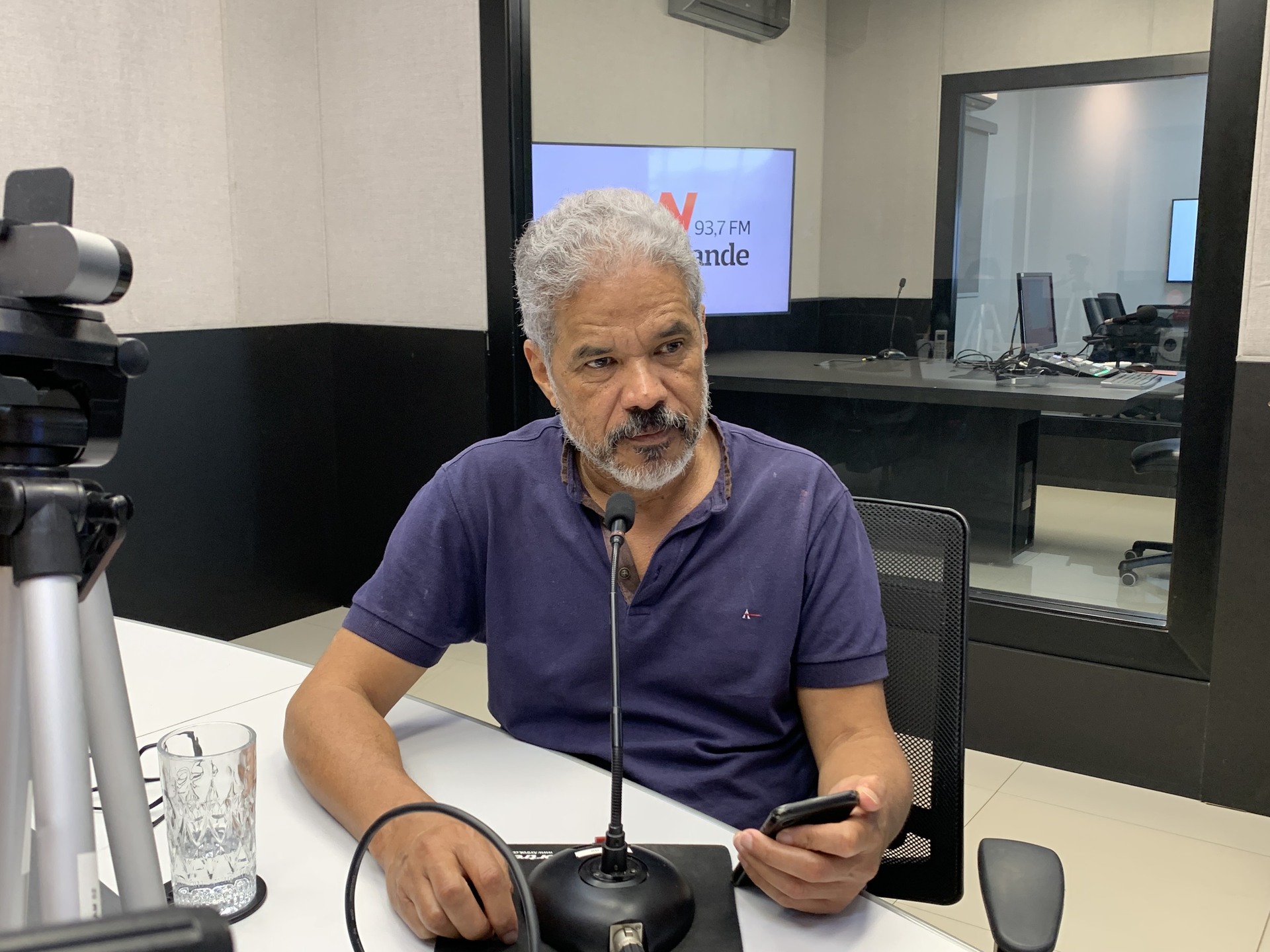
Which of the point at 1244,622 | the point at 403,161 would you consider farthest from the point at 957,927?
the point at 403,161

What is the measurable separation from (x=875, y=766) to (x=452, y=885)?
1.56 feet

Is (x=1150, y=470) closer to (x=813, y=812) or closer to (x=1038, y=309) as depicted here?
(x=1038, y=309)

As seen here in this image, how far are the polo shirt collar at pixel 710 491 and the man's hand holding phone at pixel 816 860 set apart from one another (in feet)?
1.58

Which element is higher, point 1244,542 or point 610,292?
point 610,292

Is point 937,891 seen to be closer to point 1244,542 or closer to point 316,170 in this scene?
point 1244,542

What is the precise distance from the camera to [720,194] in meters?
3.63

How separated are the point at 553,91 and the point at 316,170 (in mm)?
902

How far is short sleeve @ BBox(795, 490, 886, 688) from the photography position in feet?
4.02

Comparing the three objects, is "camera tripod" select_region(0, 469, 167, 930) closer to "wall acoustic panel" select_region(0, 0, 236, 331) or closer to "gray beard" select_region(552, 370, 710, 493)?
"gray beard" select_region(552, 370, 710, 493)

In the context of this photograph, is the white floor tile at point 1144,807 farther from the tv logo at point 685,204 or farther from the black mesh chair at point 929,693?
the tv logo at point 685,204

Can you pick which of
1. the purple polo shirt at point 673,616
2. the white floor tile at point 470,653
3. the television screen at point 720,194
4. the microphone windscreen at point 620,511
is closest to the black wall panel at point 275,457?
the white floor tile at point 470,653

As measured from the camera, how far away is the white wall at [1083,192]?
2.51 meters

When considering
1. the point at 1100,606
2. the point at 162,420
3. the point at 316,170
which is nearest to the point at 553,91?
the point at 316,170

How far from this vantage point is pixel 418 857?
2.90ft
